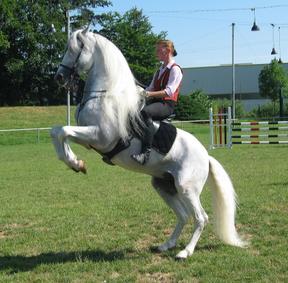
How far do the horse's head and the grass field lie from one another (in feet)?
7.31

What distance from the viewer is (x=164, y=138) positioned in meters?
6.63

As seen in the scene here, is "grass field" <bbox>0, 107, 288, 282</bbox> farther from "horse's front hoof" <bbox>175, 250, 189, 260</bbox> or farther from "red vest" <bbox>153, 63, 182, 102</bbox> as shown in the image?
"red vest" <bbox>153, 63, 182, 102</bbox>

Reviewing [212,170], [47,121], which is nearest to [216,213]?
[212,170]

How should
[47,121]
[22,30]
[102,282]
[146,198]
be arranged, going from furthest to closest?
[22,30], [47,121], [146,198], [102,282]

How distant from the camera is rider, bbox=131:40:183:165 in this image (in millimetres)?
6504

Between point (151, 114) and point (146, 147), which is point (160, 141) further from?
point (151, 114)

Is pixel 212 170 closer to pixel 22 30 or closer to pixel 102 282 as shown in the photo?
pixel 102 282

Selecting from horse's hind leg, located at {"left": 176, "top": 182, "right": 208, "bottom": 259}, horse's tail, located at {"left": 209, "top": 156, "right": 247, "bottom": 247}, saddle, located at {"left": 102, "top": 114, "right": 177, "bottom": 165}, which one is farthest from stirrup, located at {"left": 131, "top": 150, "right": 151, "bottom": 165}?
horse's tail, located at {"left": 209, "top": 156, "right": 247, "bottom": 247}

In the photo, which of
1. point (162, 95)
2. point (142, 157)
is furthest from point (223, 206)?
point (162, 95)

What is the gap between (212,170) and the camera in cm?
725

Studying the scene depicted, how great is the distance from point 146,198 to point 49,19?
54331 mm

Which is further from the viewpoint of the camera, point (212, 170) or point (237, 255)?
point (212, 170)

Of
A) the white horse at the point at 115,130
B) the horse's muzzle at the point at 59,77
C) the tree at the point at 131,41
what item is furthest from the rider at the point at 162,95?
the tree at the point at 131,41

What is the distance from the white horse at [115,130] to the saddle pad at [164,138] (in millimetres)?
69
